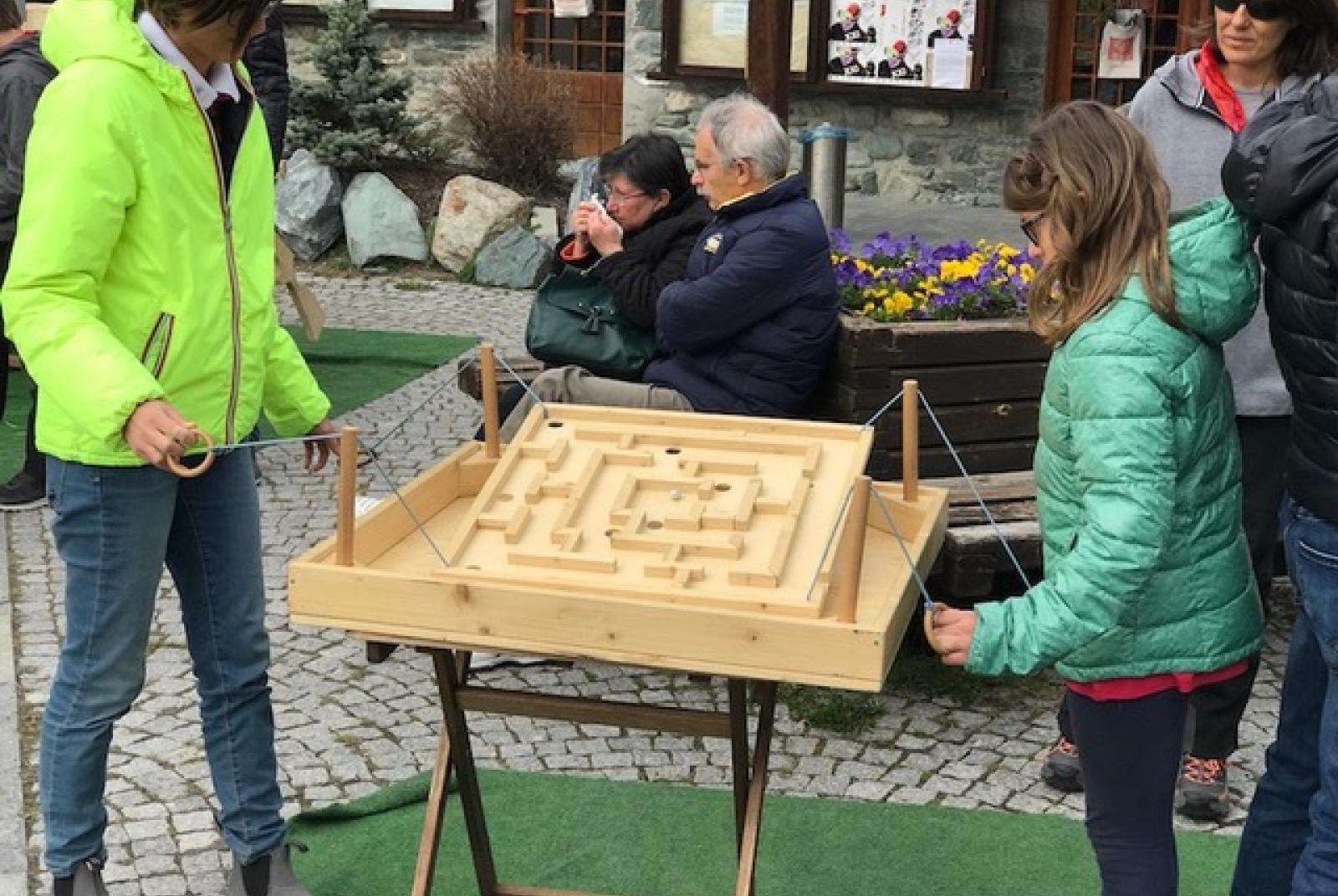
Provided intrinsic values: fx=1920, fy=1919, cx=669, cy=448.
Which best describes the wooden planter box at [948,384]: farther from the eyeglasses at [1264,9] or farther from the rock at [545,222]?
the rock at [545,222]

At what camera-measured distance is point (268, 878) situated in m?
3.93

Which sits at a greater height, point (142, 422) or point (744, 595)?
point (142, 422)

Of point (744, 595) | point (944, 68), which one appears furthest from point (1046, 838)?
point (944, 68)

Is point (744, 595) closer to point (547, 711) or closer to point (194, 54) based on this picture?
point (547, 711)

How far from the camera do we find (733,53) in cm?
1477

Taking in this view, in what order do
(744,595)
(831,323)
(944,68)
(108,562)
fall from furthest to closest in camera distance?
1. (944,68)
2. (831,323)
3. (108,562)
4. (744,595)

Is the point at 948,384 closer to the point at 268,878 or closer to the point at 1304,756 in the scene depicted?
the point at 1304,756

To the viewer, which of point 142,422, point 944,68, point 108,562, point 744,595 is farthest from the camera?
point 944,68

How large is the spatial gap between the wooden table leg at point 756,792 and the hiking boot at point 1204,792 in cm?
151

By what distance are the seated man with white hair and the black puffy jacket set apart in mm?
2154

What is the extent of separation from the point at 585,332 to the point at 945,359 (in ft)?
3.40

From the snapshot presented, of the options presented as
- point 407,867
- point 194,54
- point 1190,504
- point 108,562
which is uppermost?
point 194,54

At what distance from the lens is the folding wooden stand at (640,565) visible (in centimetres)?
292

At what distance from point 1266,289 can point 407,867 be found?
7.35 ft
